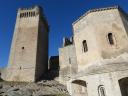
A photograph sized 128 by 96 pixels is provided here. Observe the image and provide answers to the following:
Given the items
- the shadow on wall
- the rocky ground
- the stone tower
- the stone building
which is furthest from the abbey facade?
the stone tower

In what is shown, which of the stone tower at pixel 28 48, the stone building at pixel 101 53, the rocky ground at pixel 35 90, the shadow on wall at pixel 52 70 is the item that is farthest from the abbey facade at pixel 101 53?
the stone tower at pixel 28 48

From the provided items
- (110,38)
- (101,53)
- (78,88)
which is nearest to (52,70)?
(78,88)

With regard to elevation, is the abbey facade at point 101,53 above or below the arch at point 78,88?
above

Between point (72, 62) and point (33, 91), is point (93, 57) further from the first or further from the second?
point (72, 62)

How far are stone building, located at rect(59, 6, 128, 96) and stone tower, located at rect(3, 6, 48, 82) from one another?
40.5 ft

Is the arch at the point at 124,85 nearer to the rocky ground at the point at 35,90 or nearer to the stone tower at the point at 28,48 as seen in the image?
the rocky ground at the point at 35,90

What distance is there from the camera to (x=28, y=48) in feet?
96.9

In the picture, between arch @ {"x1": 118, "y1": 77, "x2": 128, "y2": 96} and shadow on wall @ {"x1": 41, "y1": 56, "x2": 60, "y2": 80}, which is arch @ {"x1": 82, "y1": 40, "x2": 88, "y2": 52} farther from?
shadow on wall @ {"x1": 41, "y1": 56, "x2": 60, "y2": 80}

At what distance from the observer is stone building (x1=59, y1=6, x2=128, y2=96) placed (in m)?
13.4

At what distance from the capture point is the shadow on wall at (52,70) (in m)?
29.0

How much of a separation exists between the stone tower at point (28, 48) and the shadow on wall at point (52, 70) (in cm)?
93

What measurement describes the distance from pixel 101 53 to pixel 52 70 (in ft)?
58.2

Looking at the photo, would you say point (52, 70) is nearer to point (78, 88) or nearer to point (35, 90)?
point (35, 90)

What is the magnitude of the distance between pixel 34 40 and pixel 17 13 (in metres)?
7.83
